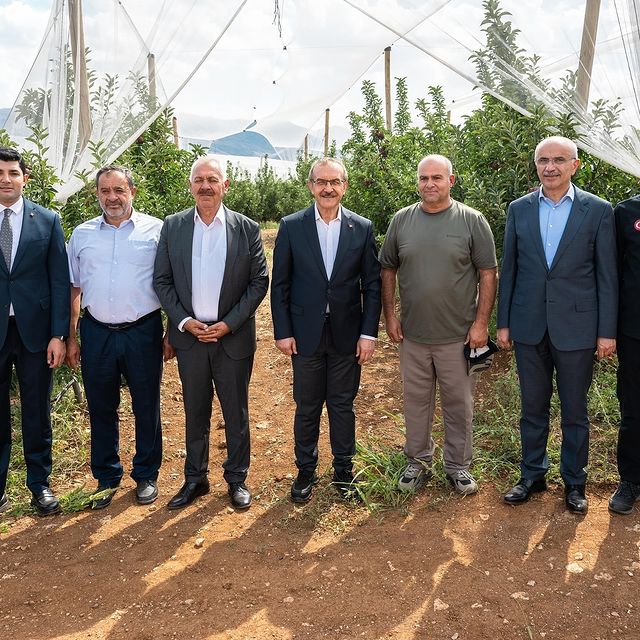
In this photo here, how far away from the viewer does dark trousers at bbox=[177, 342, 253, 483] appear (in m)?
3.41

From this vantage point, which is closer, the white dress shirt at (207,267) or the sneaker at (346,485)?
the white dress shirt at (207,267)

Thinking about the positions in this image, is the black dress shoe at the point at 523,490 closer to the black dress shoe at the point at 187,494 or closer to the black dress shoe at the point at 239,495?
the black dress shoe at the point at 239,495

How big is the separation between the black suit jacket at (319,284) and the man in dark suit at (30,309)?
1.18 m

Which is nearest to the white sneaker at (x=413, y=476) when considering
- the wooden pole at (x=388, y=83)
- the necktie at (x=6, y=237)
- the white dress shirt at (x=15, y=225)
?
the white dress shirt at (x=15, y=225)

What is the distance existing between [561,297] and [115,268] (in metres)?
2.31

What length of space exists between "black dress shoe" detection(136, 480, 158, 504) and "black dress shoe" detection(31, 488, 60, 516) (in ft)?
1.45

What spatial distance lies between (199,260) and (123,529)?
1.50 m

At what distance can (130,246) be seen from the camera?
11.1 ft

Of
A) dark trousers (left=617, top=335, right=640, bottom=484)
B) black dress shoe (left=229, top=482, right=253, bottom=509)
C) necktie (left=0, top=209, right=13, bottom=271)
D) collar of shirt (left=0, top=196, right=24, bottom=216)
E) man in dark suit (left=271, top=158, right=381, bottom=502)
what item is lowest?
black dress shoe (left=229, top=482, right=253, bottom=509)

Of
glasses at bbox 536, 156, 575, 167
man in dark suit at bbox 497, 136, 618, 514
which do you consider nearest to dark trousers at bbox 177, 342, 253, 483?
man in dark suit at bbox 497, 136, 618, 514

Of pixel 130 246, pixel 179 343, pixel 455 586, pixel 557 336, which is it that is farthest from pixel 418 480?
pixel 130 246

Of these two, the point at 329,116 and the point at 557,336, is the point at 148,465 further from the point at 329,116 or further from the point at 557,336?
the point at 329,116

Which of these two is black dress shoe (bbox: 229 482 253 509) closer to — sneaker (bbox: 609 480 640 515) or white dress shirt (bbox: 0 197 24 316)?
white dress shirt (bbox: 0 197 24 316)

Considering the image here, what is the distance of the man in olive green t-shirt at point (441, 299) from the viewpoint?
3.23 meters
